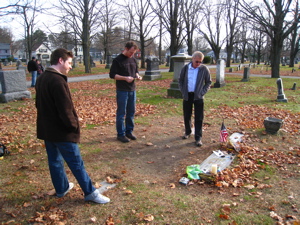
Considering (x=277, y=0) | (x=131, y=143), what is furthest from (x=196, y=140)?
(x=277, y=0)

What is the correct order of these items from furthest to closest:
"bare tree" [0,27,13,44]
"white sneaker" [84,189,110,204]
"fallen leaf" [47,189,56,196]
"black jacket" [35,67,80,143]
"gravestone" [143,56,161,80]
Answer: "bare tree" [0,27,13,44] < "gravestone" [143,56,161,80] < "fallen leaf" [47,189,56,196] < "white sneaker" [84,189,110,204] < "black jacket" [35,67,80,143]

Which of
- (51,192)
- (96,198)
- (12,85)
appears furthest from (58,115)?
(12,85)

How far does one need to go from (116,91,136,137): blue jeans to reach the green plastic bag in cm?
191

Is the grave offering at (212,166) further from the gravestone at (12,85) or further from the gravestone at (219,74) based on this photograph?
the gravestone at (219,74)

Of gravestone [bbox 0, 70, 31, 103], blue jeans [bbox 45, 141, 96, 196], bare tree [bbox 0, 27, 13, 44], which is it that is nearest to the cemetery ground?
blue jeans [bbox 45, 141, 96, 196]

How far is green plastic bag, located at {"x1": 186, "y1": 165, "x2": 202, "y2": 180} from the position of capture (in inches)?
150

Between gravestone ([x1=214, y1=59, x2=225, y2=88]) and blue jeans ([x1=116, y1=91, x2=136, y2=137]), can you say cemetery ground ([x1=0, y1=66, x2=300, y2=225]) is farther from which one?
gravestone ([x1=214, y1=59, x2=225, y2=88])

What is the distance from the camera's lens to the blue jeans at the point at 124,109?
16.7ft

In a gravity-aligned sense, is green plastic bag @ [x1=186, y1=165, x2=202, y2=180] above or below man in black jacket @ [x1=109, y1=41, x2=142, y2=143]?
below

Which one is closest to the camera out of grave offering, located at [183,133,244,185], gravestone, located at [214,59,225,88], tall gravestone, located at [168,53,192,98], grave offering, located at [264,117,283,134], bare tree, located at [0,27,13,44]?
grave offering, located at [183,133,244,185]

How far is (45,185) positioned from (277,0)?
2044 cm

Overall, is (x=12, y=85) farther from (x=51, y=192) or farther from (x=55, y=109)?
(x=55, y=109)

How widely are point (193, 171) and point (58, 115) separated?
7.76ft

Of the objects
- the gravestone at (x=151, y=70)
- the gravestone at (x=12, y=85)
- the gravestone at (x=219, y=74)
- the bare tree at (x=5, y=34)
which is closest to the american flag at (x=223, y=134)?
Answer: the gravestone at (x=12, y=85)
